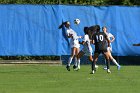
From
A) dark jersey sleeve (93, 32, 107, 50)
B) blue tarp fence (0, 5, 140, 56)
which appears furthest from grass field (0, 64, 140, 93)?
blue tarp fence (0, 5, 140, 56)

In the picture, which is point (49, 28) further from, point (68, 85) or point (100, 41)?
point (68, 85)

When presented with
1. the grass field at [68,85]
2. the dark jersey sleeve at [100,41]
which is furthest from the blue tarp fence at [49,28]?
the grass field at [68,85]

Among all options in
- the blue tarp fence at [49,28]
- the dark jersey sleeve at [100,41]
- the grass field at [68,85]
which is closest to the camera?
the grass field at [68,85]

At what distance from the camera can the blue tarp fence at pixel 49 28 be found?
28750 millimetres

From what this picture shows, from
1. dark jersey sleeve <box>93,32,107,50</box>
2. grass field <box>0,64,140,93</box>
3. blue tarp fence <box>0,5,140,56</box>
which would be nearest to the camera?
grass field <box>0,64,140,93</box>

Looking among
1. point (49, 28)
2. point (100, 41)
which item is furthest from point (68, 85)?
point (49, 28)

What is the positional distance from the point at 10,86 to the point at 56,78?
318cm

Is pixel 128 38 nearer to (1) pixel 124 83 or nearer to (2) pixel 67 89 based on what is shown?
(1) pixel 124 83

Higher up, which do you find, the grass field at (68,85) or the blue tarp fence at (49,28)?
the blue tarp fence at (49,28)

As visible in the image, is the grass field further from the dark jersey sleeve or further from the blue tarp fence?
the blue tarp fence

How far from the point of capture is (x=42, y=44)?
28.9m

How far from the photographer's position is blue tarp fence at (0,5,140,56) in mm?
28750

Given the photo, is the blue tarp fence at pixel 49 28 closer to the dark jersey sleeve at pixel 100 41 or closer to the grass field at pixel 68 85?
the dark jersey sleeve at pixel 100 41

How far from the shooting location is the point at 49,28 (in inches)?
1142
